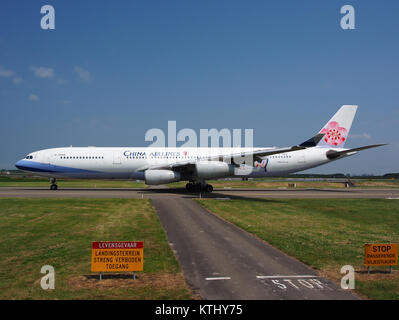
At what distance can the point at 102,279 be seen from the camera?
8398mm

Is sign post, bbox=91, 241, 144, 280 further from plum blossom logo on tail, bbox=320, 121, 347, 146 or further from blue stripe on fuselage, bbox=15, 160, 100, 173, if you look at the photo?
plum blossom logo on tail, bbox=320, 121, 347, 146

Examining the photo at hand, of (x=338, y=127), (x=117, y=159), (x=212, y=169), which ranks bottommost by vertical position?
(x=212, y=169)

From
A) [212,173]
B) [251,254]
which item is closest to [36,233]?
[251,254]

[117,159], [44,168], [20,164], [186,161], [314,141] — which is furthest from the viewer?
[314,141]

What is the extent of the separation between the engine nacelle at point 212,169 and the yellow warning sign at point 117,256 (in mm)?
22363

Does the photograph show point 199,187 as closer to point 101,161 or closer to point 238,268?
point 101,161

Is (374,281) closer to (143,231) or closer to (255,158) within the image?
(143,231)

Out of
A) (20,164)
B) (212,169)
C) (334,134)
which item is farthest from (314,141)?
(20,164)

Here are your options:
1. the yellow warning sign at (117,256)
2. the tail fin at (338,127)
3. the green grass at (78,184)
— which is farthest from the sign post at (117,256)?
the green grass at (78,184)

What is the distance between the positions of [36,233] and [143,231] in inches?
196

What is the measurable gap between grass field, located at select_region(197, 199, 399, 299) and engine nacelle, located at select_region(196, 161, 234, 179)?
655cm

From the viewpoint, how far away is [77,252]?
434 inches

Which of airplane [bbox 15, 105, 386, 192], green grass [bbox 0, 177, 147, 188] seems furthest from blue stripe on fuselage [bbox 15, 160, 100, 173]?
green grass [bbox 0, 177, 147, 188]

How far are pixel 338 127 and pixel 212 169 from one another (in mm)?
19900
